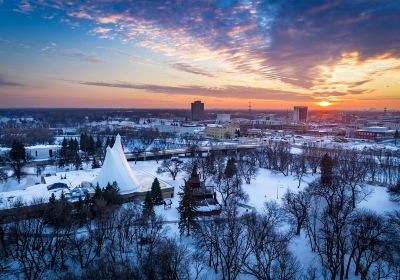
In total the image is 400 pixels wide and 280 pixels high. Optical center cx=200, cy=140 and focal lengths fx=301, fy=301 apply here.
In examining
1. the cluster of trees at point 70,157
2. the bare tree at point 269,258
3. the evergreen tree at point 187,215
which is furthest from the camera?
the cluster of trees at point 70,157

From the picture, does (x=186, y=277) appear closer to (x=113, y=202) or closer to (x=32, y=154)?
(x=113, y=202)

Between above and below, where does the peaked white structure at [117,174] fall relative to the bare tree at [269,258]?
above

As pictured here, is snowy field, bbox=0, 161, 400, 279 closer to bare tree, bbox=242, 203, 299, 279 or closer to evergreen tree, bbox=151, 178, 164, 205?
evergreen tree, bbox=151, 178, 164, 205

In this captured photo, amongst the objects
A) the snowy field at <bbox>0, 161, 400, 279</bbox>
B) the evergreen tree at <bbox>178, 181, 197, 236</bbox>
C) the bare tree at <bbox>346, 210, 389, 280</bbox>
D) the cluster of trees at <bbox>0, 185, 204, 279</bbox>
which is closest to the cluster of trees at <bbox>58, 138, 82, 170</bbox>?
the snowy field at <bbox>0, 161, 400, 279</bbox>

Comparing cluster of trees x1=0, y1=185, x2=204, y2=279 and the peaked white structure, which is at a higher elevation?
the peaked white structure

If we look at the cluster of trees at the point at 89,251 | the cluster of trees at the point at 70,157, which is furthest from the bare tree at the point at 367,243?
the cluster of trees at the point at 70,157

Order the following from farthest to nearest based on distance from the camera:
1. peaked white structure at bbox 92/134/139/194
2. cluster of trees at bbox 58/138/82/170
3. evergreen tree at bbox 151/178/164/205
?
cluster of trees at bbox 58/138/82/170 → peaked white structure at bbox 92/134/139/194 → evergreen tree at bbox 151/178/164/205

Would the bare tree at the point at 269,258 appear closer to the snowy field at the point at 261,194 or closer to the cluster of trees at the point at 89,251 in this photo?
the snowy field at the point at 261,194

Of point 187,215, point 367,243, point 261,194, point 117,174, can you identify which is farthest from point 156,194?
point 367,243

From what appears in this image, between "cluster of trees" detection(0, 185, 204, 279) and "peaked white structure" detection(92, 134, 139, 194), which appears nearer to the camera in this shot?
"cluster of trees" detection(0, 185, 204, 279)

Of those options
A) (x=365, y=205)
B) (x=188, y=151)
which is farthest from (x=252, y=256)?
(x=188, y=151)

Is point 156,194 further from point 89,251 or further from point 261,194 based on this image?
point 261,194
